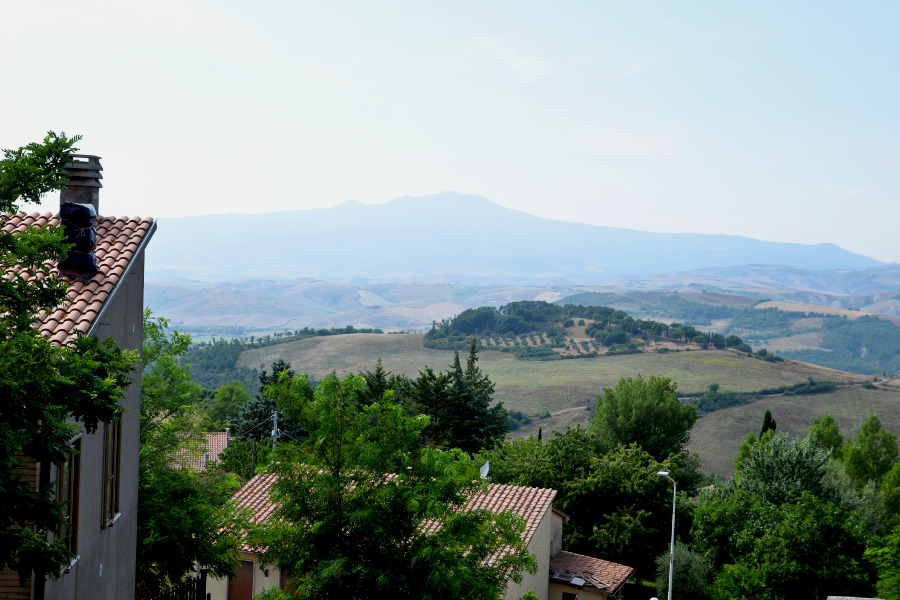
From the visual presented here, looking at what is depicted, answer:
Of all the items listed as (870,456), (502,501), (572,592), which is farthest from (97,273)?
(870,456)

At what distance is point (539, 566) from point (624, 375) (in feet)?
392

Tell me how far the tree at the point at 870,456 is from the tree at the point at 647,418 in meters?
12.7

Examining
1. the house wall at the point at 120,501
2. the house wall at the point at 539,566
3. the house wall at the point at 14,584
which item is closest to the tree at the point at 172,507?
the house wall at the point at 120,501

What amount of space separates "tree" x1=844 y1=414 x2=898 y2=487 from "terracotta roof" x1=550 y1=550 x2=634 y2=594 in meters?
24.7

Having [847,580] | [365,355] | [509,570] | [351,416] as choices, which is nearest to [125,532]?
[351,416]

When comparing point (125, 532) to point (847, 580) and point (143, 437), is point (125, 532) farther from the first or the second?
point (847, 580)

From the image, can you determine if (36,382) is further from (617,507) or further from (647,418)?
(647,418)

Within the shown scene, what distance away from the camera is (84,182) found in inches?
561

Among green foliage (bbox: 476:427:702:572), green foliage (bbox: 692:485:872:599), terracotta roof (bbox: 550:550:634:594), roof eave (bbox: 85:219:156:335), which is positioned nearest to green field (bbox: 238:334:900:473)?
green foliage (bbox: 476:427:702:572)

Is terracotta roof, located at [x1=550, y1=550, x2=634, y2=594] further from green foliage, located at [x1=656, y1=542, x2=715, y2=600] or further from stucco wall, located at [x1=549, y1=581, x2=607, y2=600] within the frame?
green foliage, located at [x1=656, y1=542, x2=715, y2=600]

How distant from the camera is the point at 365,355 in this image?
179750mm

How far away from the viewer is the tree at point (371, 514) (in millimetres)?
13445

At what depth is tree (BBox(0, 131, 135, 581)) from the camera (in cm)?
742

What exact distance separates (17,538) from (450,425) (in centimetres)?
5027
